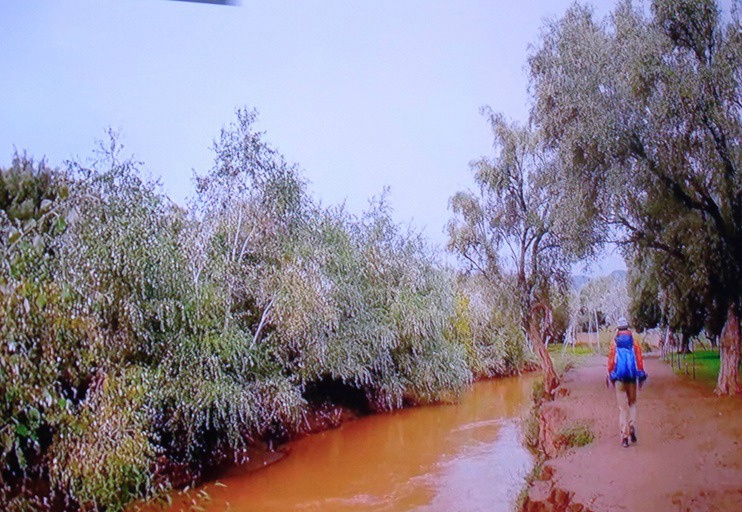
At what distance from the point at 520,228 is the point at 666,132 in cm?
235

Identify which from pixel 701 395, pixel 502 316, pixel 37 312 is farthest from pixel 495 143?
pixel 37 312

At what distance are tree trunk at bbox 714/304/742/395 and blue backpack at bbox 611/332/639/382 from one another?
1.57 feet

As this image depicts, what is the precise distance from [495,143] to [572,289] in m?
1.87

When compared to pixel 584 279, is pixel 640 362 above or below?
below

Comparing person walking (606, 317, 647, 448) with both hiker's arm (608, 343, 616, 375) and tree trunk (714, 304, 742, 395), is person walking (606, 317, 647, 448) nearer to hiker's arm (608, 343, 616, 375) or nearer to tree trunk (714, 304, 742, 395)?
hiker's arm (608, 343, 616, 375)

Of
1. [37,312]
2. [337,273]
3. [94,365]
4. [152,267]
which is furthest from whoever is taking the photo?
[337,273]

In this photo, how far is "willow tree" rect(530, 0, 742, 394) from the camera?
356 centimetres

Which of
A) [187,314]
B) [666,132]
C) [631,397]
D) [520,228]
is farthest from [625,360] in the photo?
[187,314]

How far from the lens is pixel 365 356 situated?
693 cm

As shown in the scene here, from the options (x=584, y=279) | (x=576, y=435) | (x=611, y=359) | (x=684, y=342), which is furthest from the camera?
(x=584, y=279)

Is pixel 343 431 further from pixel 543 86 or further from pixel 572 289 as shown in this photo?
pixel 543 86

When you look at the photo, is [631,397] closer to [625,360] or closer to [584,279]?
[625,360]

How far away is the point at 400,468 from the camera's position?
572 cm

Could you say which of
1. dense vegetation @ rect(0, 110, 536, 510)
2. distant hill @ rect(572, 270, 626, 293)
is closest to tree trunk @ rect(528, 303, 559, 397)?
dense vegetation @ rect(0, 110, 536, 510)
